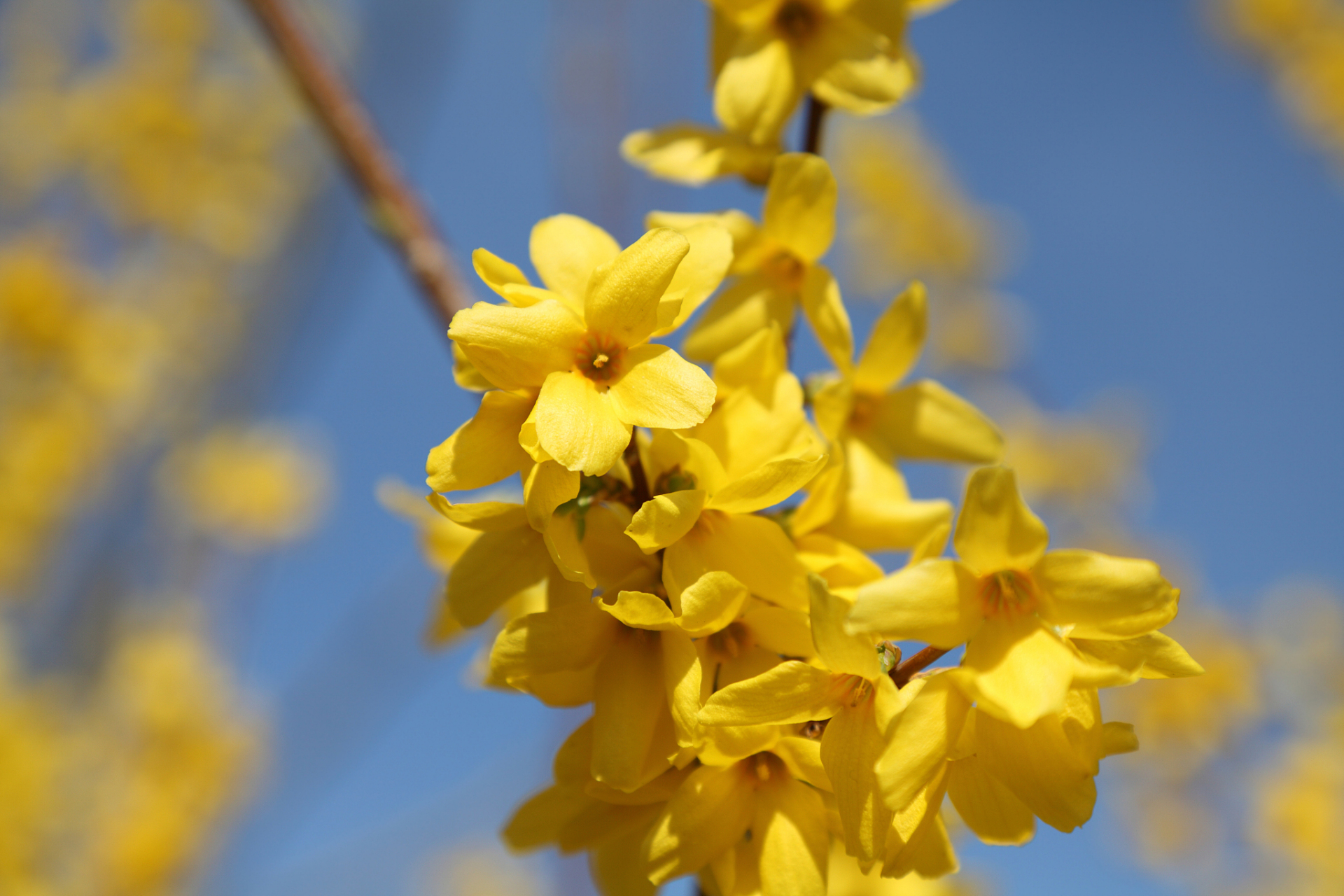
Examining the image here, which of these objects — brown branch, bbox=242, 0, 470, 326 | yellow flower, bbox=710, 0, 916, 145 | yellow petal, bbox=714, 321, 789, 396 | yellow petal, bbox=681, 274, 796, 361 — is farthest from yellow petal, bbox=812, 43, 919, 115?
brown branch, bbox=242, 0, 470, 326

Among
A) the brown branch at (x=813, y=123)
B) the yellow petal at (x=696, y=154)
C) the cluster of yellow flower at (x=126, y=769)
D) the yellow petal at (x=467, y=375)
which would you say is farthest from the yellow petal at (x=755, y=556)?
the cluster of yellow flower at (x=126, y=769)

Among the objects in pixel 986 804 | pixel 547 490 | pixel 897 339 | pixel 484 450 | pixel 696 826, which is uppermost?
pixel 897 339

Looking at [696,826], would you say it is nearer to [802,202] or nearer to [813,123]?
[802,202]

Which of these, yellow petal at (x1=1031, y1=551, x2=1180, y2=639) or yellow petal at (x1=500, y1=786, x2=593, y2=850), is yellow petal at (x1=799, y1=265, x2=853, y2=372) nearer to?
yellow petal at (x1=1031, y1=551, x2=1180, y2=639)

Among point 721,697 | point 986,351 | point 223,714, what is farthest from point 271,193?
A: point 721,697

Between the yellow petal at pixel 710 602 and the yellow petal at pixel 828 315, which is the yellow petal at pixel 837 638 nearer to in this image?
the yellow petal at pixel 710 602

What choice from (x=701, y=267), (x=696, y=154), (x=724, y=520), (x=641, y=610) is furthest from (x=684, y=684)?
(x=696, y=154)
